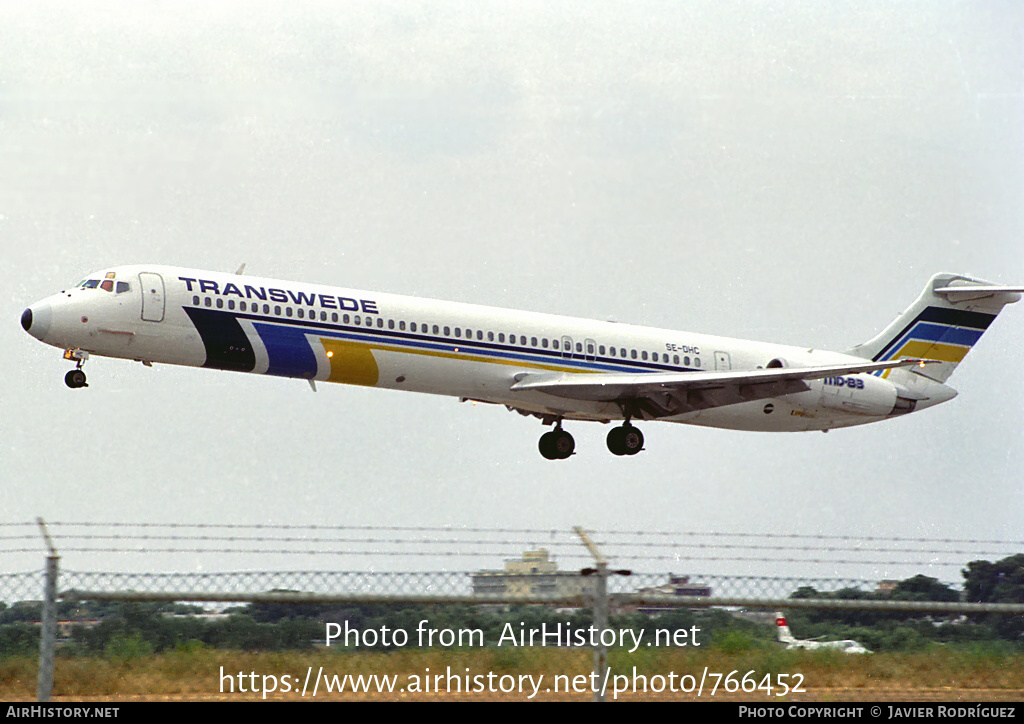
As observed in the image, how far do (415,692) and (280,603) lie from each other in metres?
1.78

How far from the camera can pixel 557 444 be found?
35.8 m

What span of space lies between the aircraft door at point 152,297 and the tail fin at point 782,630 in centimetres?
1875

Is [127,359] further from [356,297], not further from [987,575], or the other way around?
[987,575]

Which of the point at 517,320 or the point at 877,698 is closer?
the point at 877,698

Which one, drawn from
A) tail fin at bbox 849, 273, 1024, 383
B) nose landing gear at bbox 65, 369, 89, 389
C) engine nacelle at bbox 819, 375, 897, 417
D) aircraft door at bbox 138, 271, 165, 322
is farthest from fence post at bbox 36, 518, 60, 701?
tail fin at bbox 849, 273, 1024, 383

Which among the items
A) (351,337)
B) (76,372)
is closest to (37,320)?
(76,372)

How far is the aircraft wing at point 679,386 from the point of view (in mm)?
32312

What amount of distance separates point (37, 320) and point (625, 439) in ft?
48.2

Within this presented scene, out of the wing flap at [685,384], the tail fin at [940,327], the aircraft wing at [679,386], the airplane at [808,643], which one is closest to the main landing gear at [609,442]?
the aircraft wing at [679,386]

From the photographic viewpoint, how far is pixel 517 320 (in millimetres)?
32406

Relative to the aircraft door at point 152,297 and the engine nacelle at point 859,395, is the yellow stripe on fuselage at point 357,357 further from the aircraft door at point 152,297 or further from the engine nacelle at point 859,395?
the engine nacelle at point 859,395

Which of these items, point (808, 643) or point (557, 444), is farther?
point (557, 444)

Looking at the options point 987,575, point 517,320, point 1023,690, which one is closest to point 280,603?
point 1023,690

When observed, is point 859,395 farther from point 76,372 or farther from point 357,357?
point 76,372
